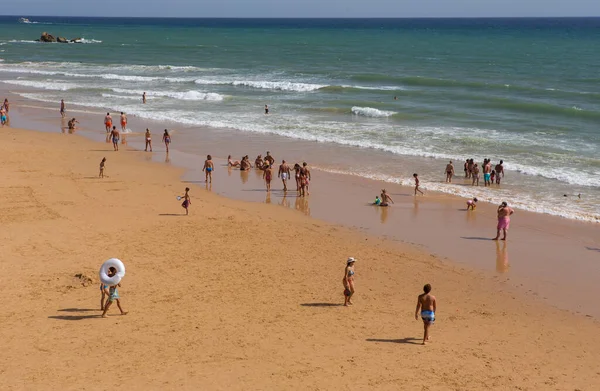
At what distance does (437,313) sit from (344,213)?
269 inches

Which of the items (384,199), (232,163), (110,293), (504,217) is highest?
(232,163)

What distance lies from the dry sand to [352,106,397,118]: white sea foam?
743 inches

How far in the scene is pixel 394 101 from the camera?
136 feet

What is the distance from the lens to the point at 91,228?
1631 cm

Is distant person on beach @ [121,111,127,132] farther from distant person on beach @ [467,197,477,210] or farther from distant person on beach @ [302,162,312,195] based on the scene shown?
distant person on beach @ [467,197,477,210]

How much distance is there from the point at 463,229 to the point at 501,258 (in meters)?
2.21

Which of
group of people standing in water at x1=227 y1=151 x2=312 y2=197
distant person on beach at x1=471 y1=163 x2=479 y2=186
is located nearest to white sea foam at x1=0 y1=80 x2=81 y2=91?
group of people standing in water at x1=227 y1=151 x2=312 y2=197

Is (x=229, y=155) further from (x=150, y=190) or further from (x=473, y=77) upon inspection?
(x=473, y=77)

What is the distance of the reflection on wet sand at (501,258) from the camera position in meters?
15.1

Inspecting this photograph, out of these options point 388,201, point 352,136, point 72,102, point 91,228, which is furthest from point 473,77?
point 91,228

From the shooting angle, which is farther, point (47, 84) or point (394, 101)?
point (47, 84)

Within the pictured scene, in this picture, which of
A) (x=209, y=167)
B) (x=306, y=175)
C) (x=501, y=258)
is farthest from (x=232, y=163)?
(x=501, y=258)

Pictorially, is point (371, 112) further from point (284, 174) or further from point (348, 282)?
point (348, 282)

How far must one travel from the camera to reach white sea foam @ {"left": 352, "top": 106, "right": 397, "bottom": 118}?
36.4m
